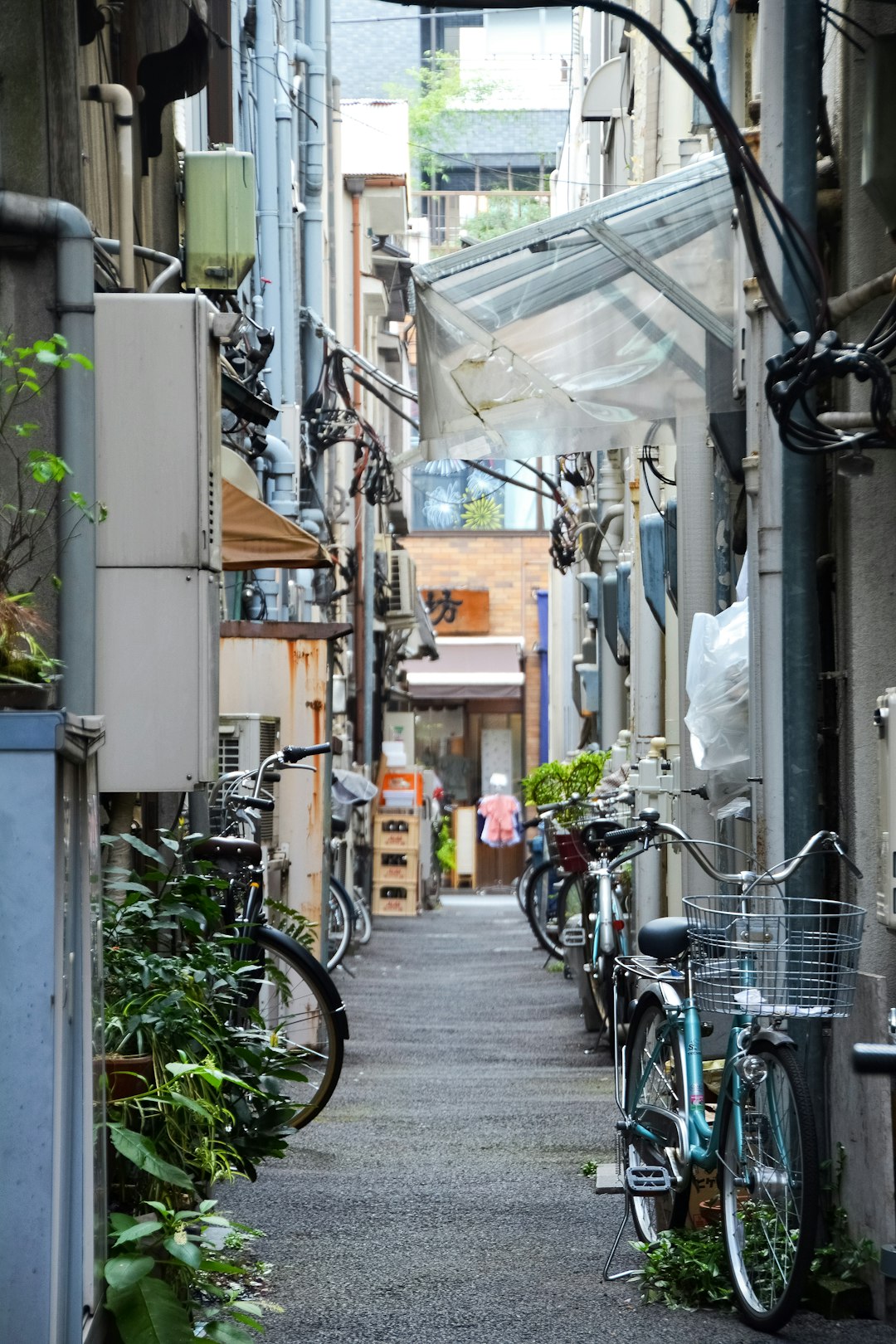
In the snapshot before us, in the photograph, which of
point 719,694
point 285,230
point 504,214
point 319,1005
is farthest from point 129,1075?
point 504,214

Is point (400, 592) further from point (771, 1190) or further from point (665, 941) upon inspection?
point (771, 1190)

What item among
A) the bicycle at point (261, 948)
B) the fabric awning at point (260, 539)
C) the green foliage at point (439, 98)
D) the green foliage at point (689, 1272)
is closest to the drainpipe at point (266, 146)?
the fabric awning at point (260, 539)

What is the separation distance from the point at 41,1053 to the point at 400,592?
2549 cm

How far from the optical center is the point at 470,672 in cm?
3856

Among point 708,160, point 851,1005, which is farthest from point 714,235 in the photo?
point 851,1005

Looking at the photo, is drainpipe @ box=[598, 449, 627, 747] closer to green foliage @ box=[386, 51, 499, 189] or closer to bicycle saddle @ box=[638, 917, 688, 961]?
bicycle saddle @ box=[638, 917, 688, 961]

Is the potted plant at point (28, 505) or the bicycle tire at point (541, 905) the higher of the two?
the potted plant at point (28, 505)

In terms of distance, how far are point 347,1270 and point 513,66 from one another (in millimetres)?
43072

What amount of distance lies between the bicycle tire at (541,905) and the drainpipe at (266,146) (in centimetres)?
→ 521

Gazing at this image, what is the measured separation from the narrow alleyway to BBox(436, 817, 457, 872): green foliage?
20851 millimetres

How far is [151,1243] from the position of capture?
406 centimetres

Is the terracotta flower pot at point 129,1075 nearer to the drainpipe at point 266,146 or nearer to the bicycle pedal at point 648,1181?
the bicycle pedal at point 648,1181

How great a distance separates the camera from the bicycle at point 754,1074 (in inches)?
181

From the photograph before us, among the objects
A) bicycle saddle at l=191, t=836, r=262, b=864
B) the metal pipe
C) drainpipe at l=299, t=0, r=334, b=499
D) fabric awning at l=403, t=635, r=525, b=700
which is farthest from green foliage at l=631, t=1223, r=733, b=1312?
fabric awning at l=403, t=635, r=525, b=700
